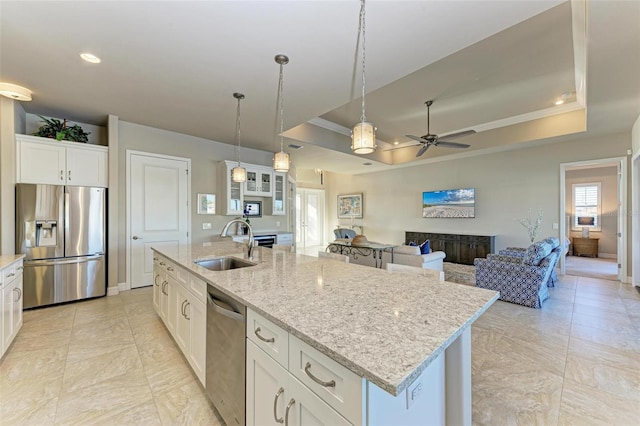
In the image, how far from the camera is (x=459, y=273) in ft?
17.5

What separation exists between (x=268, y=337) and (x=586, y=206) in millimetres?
10615

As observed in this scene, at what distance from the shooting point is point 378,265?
190 inches

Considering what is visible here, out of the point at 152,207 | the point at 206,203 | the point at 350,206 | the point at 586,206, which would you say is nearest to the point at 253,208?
the point at 206,203

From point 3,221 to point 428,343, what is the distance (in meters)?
4.97

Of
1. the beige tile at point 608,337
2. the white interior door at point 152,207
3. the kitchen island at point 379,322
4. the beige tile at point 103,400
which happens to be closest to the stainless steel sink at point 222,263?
the kitchen island at point 379,322

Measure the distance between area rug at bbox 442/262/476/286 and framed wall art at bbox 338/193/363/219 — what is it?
3396 mm

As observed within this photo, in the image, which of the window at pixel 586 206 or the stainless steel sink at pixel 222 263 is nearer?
the stainless steel sink at pixel 222 263

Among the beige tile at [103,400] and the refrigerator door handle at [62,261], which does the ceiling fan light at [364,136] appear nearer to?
the beige tile at [103,400]

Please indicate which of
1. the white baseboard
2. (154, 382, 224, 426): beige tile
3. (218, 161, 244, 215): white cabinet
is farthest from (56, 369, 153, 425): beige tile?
the white baseboard

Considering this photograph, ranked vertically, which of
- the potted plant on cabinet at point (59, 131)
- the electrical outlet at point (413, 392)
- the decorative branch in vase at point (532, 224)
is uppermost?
the potted plant on cabinet at point (59, 131)

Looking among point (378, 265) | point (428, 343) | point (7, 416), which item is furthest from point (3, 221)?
point (378, 265)

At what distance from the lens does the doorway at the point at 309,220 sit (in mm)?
9539

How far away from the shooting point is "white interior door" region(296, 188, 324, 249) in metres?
9.56

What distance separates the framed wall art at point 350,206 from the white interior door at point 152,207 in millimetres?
5556
